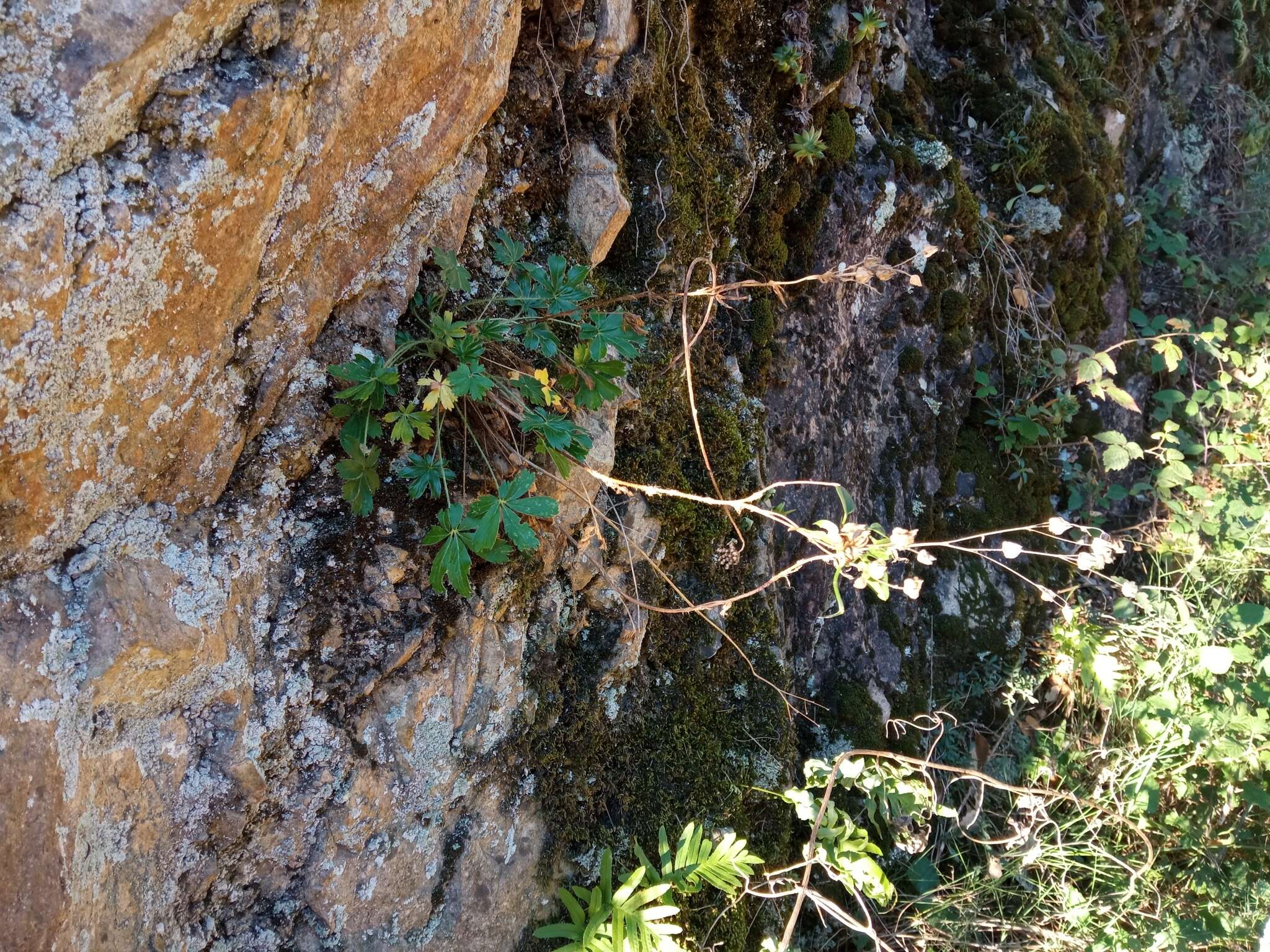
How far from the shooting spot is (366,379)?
165 cm

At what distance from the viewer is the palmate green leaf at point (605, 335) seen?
190cm

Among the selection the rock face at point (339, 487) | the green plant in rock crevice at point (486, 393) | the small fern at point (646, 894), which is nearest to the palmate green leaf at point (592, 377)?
the green plant in rock crevice at point (486, 393)

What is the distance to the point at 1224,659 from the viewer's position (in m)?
2.96

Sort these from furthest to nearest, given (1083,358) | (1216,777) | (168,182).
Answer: (1083,358), (1216,777), (168,182)

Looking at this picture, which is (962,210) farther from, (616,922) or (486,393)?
(616,922)

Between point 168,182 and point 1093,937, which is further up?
point 168,182

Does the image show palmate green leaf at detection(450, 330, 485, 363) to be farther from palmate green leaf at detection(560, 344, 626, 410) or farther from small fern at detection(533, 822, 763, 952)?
small fern at detection(533, 822, 763, 952)

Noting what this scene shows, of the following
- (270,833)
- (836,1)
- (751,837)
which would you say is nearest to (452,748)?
(270,833)

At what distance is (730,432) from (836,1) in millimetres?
1633

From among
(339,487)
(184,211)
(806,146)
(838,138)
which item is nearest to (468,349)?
(339,487)

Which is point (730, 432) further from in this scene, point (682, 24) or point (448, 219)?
point (682, 24)

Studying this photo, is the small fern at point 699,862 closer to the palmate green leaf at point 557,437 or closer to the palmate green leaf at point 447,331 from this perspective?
the palmate green leaf at point 557,437

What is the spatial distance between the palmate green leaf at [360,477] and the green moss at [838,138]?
2.01 metres

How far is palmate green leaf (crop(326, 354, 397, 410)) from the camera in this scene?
164cm
